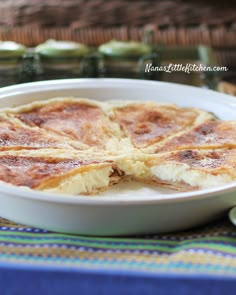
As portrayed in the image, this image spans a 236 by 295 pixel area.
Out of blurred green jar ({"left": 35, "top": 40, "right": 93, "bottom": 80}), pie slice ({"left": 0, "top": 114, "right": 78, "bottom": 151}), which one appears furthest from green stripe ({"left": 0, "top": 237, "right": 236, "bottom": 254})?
blurred green jar ({"left": 35, "top": 40, "right": 93, "bottom": 80})

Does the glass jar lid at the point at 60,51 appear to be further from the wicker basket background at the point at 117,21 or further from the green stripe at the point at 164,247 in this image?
the green stripe at the point at 164,247

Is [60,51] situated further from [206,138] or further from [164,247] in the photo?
[164,247]

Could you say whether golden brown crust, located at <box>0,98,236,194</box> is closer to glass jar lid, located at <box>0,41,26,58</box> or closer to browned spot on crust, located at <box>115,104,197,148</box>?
browned spot on crust, located at <box>115,104,197,148</box>

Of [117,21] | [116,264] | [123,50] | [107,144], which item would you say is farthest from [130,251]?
[117,21]

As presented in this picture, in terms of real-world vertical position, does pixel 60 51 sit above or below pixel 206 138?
above

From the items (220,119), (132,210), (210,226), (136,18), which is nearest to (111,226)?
(132,210)

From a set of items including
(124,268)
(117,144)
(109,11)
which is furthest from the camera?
(109,11)

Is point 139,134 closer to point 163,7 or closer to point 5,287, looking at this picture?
point 5,287
